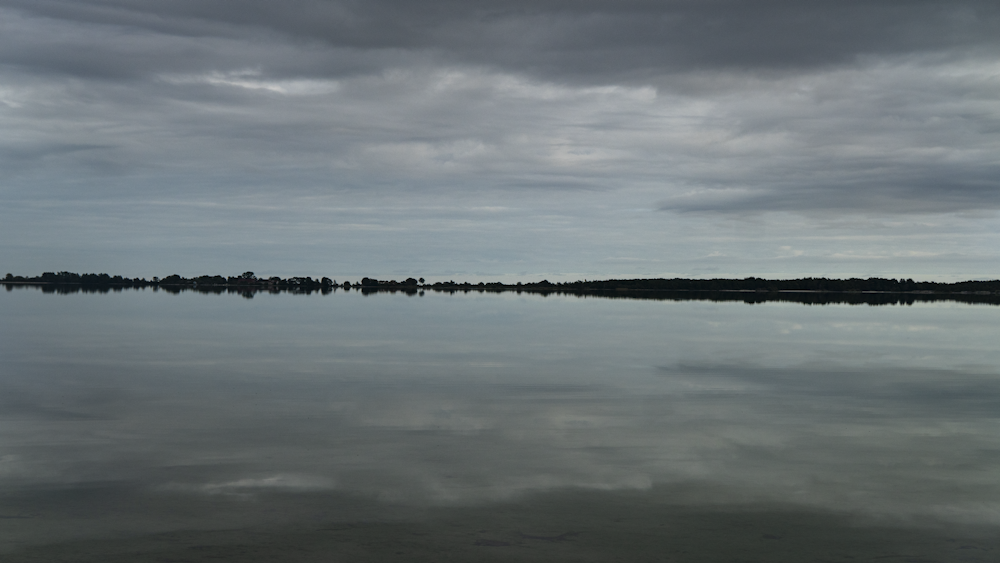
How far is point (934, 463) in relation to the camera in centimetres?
1373

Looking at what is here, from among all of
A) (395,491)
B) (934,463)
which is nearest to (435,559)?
(395,491)

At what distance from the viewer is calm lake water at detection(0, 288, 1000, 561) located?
9.88 metres

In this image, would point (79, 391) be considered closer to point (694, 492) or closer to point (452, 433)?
point (452, 433)

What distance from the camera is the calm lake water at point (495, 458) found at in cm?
988

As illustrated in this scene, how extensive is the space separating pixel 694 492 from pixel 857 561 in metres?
2.91

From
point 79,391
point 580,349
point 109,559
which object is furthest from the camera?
point 580,349

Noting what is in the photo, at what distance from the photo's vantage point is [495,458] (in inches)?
544

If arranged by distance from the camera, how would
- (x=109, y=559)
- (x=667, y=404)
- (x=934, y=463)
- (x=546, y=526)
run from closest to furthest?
(x=109, y=559)
(x=546, y=526)
(x=934, y=463)
(x=667, y=404)

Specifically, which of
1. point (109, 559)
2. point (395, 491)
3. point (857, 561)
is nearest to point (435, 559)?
point (395, 491)

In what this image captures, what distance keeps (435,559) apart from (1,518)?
241 inches

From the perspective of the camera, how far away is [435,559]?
9.27 metres

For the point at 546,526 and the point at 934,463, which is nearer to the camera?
the point at 546,526

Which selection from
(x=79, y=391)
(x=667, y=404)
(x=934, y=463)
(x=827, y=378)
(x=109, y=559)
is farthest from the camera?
(x=827, y=378)

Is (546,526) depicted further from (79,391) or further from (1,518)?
(79,391)
